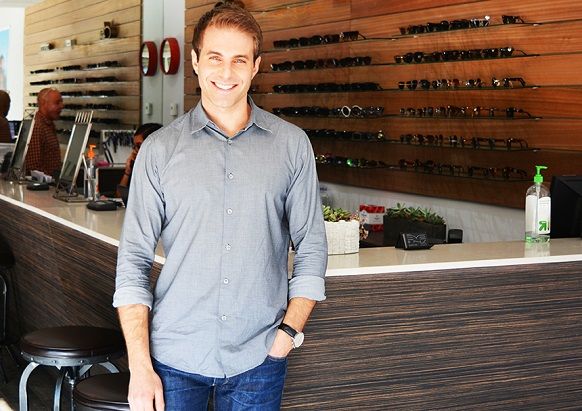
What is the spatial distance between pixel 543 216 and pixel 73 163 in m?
2.83

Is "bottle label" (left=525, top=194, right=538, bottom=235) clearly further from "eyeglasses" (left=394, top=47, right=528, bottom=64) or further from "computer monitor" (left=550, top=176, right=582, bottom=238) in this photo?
"eyeglasses" (left=394, top=47, right=528, bottom=64)

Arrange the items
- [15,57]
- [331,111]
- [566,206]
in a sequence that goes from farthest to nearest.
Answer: [15,57] < [331,111] < [566,206]

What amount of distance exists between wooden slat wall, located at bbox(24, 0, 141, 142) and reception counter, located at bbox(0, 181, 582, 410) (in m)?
7.10

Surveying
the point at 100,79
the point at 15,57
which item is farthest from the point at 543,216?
the point at 15,57

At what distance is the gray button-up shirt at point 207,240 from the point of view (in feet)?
7.59

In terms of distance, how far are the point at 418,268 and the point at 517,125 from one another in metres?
2.46

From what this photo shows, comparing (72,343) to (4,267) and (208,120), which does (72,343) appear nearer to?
(208,120)

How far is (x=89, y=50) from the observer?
487 inches

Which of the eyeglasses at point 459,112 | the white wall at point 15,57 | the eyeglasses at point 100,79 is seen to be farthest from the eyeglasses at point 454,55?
the white wall at point 15,57

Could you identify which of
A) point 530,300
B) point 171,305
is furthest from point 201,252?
point 530,300

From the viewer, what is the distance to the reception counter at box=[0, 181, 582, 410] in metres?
3.33

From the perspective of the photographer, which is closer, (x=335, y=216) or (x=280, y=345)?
(x=280, y=345)

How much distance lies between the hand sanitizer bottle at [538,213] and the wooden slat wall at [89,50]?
290 inches

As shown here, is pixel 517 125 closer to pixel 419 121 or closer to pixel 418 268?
pixel 419 121
